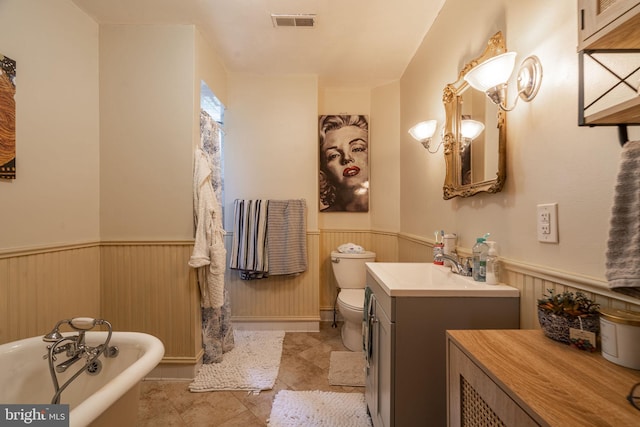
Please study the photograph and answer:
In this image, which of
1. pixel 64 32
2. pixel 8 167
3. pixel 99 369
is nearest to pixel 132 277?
pixel 99 369

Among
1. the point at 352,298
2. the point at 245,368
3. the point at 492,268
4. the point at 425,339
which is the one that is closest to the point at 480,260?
the point at 492,268

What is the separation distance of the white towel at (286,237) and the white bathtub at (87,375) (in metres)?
1.30

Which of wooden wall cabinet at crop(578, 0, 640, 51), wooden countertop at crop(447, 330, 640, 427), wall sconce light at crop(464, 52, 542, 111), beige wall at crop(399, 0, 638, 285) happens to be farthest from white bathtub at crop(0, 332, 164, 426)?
wall sconce light at crop(464, 52, 542, 111)

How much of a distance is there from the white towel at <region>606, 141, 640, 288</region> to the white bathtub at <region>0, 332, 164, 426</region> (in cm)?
144

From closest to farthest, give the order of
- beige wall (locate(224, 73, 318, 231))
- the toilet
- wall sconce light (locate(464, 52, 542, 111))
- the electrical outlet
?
the electrical outlet, wall sconce light (locate(464, 52, 542, 111)), the toilet, beige wall (locate(224, 73, 318, 231))

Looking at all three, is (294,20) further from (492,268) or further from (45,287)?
(45,287)

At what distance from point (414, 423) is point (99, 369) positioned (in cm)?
138

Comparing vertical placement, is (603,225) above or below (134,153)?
below

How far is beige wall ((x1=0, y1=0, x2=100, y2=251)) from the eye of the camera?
1340mm

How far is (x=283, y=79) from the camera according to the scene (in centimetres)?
259

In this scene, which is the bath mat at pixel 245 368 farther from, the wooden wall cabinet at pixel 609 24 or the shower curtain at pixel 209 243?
the wooden wall cabinet at pixel 609 24

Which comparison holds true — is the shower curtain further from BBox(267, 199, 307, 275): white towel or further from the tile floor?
BBox(267, 199, 307, 275): white towel

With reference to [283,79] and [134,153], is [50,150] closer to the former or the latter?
[134,153]

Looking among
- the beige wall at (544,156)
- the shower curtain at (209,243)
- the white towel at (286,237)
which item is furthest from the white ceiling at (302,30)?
the white towel at (286,237)
